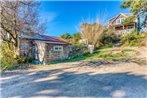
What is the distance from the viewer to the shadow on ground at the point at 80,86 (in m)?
5.77

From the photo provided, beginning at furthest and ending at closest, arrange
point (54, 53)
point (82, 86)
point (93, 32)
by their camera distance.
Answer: point (93, 32), point (54, 53), point (82, 86)

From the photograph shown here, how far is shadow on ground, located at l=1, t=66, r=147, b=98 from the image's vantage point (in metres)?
5.77

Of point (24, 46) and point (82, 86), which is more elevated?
point (24, 46)

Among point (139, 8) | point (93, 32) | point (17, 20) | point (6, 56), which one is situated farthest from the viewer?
point (93, 32)

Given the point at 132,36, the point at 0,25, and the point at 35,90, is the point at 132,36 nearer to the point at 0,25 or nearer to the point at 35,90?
the point at 0,25

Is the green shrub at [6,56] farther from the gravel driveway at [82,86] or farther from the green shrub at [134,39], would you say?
the green shrub at [134,39]

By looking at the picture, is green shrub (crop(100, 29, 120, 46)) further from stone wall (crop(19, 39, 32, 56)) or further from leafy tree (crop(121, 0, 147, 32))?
stone wall (crop(19, 39, 32, 56))

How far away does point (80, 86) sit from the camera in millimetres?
6492

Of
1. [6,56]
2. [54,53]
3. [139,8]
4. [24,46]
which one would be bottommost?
[54,53]

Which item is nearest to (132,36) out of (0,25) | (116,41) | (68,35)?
(116,41)

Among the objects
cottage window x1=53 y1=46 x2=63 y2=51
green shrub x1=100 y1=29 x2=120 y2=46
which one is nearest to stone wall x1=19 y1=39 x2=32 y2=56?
cottage window x1=53 y1=46 x2=63 y2=51

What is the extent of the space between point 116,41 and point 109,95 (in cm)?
2013

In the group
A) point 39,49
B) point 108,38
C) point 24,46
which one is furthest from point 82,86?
point 108,38

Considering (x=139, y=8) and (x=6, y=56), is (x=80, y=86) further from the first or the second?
(x=139, y=8)
